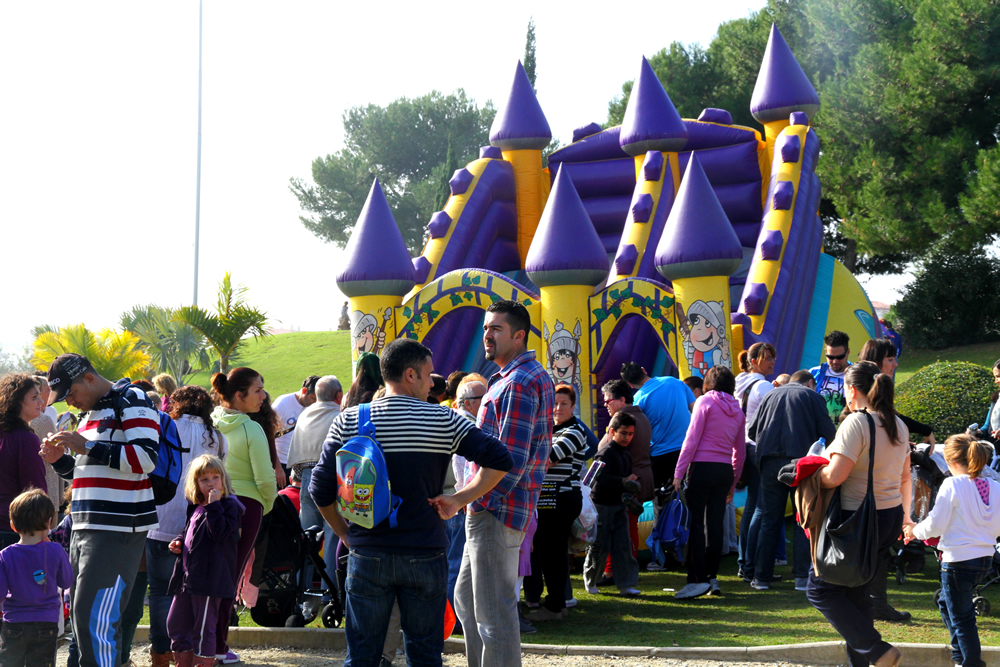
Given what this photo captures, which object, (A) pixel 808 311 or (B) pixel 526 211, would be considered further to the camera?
(B) pixel 526 211

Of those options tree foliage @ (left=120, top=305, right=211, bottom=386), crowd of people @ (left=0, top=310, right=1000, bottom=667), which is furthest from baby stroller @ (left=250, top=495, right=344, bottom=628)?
tree foliage @ (left=120, top=305, right=211, bottom=386)

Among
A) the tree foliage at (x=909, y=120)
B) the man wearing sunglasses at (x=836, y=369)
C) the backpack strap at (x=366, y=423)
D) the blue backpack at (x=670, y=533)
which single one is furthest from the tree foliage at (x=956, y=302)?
the backpack strap at (x=366, y=423)

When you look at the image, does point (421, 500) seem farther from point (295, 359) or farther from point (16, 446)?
point (295, 359)

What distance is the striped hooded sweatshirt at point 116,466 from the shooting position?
13.5 feet

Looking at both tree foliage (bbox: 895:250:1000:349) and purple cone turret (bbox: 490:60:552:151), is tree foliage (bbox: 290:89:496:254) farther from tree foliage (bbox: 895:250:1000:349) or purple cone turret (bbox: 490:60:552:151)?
purple cone turret (bbox: 490:60:552:151)

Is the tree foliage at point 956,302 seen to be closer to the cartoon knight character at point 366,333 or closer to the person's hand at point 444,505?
the cartoon knight character at point 366,333

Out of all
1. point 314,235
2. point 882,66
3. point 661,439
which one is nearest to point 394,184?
point 314,235

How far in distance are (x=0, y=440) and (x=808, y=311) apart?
11.0 meters

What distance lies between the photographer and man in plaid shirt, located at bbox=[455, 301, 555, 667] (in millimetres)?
3709

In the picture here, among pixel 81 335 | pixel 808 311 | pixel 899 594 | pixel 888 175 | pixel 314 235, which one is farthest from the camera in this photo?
pixel 314 235

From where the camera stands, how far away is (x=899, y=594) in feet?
20.5

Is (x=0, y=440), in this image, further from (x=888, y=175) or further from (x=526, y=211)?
(x=888, y=175)

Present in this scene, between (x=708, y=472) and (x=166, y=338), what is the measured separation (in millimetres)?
14643

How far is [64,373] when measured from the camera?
13.6 ft
